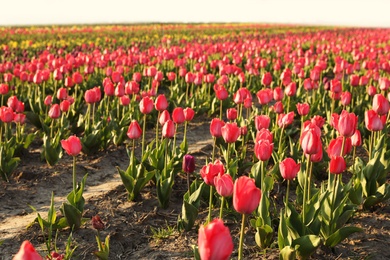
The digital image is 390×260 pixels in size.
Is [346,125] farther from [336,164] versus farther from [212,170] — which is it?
[212,170]

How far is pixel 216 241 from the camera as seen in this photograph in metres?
1.80

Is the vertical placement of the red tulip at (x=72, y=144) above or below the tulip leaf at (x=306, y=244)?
above

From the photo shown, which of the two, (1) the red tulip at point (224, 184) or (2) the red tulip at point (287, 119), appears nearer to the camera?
(1) the red tulip at point (224, 184)

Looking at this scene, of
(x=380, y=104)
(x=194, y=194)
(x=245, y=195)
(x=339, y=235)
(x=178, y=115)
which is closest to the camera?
(x=245, y=195)

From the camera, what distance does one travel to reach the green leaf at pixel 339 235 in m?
3.50

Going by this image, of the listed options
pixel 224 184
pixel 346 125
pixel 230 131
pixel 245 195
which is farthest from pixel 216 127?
pixel 245 195

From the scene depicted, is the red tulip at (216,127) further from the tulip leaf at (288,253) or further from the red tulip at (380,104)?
the red tulip at (380,104)

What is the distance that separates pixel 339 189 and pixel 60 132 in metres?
3.75

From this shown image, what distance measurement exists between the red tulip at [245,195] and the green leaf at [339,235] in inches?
55.7

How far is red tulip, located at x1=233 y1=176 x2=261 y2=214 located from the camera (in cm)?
229

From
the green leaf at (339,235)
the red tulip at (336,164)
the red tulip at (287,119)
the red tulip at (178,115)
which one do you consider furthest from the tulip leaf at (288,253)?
the red tulip at (178,115)

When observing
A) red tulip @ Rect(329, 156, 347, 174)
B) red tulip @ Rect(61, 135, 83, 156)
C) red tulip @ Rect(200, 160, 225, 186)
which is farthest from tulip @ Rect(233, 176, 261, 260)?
red tulip @ Rect(61, 135, 83, 156)

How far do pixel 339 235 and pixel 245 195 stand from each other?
1.57m

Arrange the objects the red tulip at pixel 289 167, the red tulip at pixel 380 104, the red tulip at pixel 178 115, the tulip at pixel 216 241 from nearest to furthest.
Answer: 1. the tulip at pixel 216 241
2. the red tulip at pixel 289 167
3. the red tulip at pixel 178 115
4. the red tulip at pixel 380 104
